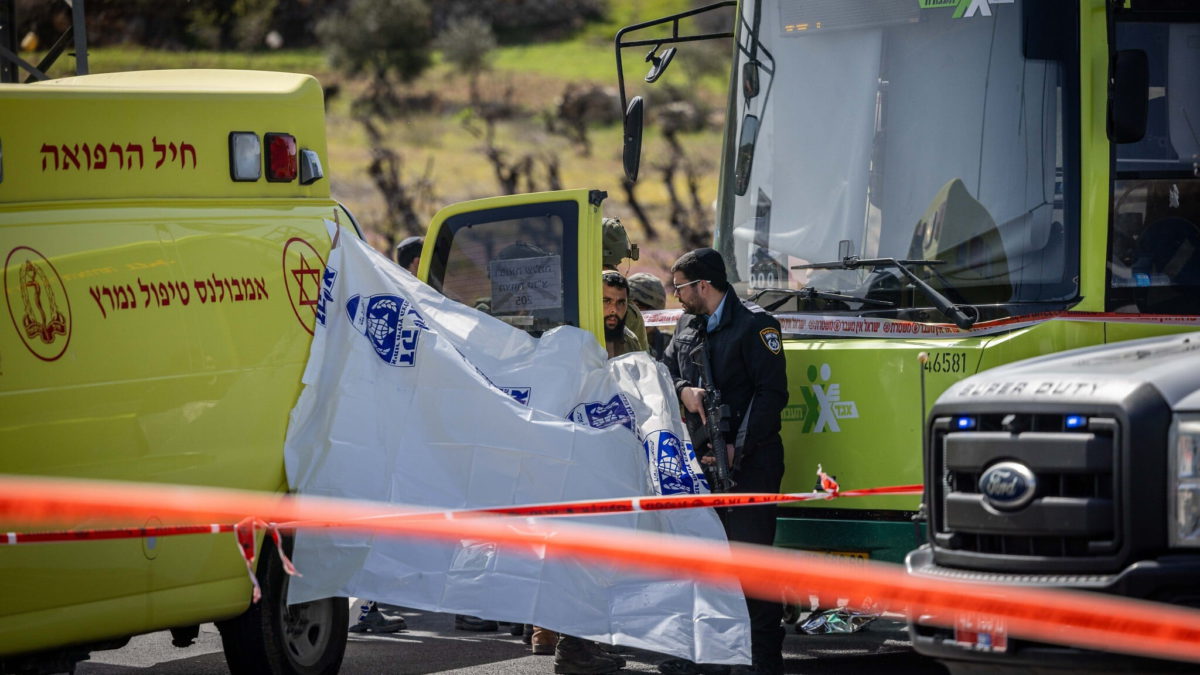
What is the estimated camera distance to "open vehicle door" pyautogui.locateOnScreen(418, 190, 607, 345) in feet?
23.5

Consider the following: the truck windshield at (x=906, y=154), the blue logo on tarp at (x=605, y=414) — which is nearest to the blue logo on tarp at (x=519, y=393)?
the blue logo on tarp at (x=605, y=414)

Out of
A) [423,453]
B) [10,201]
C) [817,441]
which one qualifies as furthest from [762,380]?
[10,201]

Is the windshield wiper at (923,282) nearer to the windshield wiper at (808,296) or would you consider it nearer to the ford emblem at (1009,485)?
the windshield wiper at (808,296)

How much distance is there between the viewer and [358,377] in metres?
6.87

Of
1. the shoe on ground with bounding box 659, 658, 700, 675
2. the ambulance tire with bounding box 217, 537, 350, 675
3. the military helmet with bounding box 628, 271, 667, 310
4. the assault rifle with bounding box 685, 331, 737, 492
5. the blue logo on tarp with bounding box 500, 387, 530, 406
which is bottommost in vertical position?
the shoe on ground with bounding box 659, 658, 700, 675

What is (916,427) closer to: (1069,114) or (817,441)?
(817,441)

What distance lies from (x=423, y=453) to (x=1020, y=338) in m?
2.67

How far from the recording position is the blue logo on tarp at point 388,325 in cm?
693

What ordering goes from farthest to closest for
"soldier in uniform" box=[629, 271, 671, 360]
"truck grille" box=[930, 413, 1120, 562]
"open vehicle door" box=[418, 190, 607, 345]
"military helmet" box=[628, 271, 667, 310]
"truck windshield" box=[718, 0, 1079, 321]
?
"military helmet" box=[628, 271, 667, 310], "soldier in uniform" box=[629, 271, 671, 360], "open vehicle door" box=[418, 190, 607, 345], "truck windshield" box=[718, 0, 1079, 321], "truck grille" box=[930, 413, 1120, 562]

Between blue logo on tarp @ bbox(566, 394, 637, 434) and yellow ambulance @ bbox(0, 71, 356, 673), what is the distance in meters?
1.29

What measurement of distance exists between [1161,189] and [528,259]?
291 cm

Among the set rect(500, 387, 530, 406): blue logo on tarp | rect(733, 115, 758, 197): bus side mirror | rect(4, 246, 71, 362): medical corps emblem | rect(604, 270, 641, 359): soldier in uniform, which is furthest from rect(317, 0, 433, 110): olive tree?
rect(4, 246, 71, 362): medical corps emblem

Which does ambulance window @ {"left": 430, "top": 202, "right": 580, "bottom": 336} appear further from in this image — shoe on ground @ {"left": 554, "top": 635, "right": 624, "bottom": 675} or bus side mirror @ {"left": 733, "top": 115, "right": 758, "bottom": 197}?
shoe on ground @ {"left": 554, "top": 635, "right": 624, "bottom": 675}

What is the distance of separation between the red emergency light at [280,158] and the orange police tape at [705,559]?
4.72 feet
